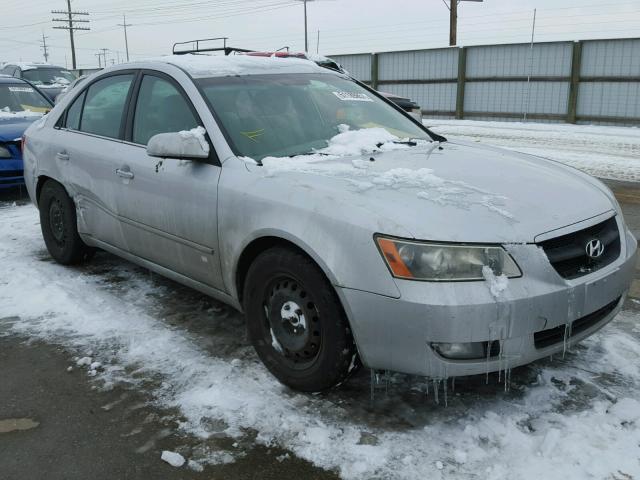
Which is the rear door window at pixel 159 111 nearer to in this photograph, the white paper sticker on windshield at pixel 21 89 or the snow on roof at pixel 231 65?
the snow on roof at pixel 231 65

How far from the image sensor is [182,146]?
332 cm

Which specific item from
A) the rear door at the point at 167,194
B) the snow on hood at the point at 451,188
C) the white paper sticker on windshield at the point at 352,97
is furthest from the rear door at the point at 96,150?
the snow on hood at the point at 451,188

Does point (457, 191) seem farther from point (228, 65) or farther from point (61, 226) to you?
point (61, 226)

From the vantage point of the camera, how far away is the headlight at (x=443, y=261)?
2.48 m

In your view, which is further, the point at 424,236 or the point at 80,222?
the point at 80,222

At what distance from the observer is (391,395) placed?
300 cm

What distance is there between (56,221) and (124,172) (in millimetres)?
1385

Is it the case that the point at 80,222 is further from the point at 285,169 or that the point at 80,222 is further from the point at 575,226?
the point at 575,226

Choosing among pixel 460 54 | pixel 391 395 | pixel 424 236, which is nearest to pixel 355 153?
pixel 424 236

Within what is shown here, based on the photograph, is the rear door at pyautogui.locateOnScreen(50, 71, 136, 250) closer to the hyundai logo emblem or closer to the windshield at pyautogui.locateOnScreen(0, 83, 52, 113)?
the hyundai logo emblem

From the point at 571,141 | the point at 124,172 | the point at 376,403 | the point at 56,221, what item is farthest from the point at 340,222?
the point at 571,141

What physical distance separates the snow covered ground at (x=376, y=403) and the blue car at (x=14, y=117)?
4.35 m

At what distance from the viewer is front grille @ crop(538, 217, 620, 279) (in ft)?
8.59

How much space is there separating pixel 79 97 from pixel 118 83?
0.65 meters
